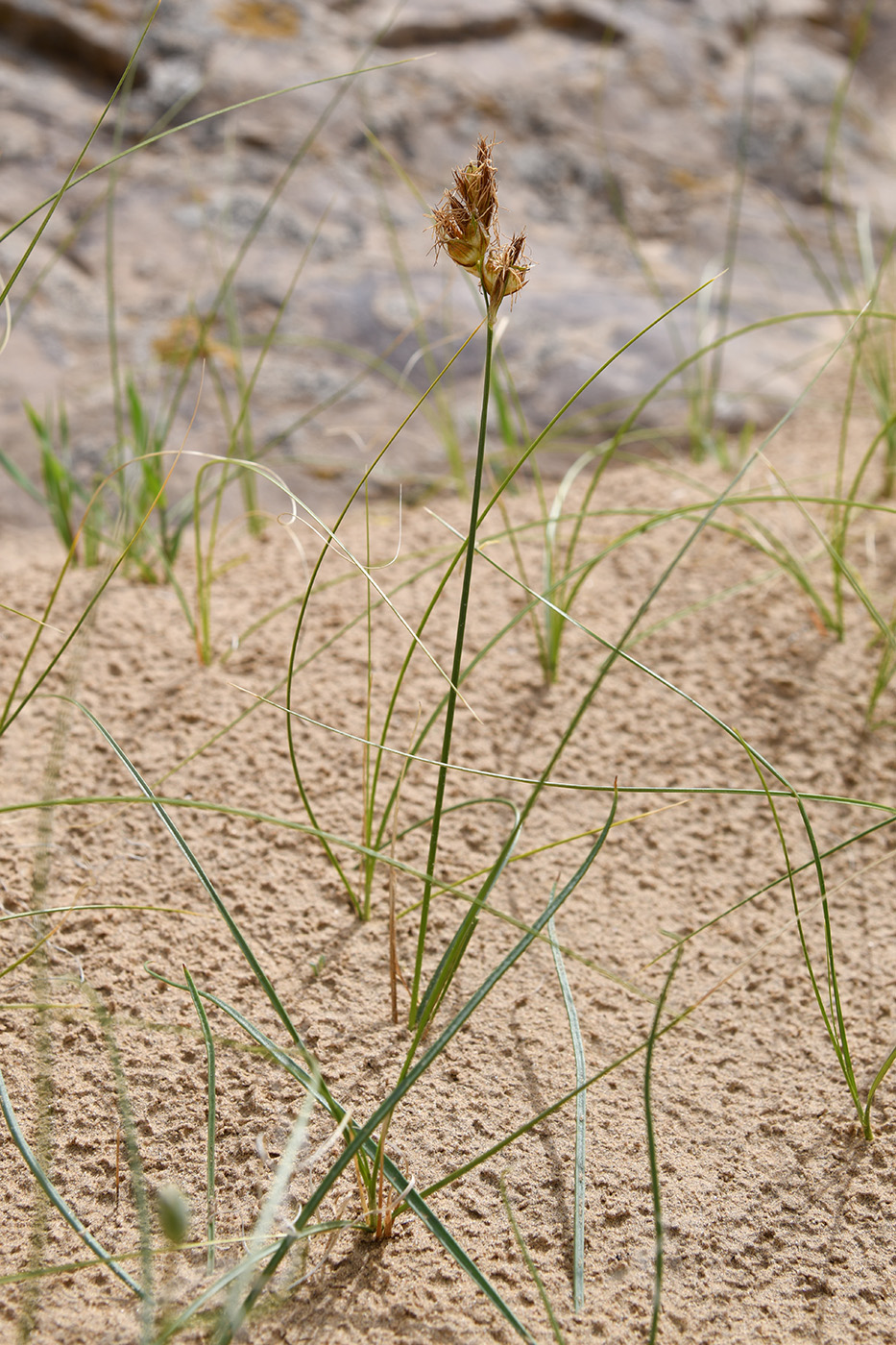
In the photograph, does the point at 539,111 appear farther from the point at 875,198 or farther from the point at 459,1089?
the point at 459,1089

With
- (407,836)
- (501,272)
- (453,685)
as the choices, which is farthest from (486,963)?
(501,272)

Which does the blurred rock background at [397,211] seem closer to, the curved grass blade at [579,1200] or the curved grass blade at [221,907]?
the curved grass blade at [221,907]

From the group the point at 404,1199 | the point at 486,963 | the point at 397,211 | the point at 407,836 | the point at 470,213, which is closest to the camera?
the point at 470,213

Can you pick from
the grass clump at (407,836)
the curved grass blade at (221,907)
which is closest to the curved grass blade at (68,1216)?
the grass clump at (407,836)

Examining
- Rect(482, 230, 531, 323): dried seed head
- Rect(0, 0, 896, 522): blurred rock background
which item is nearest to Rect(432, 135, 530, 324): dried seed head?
Rect(482, 230, 531, 323): dried seed head

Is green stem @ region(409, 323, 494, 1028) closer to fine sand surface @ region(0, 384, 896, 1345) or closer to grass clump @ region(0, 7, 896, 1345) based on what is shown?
grass clump @ region(0, 7, 896, 1345)

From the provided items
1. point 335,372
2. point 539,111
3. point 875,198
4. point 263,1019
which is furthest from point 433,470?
point 875,198

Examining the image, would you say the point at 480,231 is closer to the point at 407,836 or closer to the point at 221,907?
the point at 221,907
